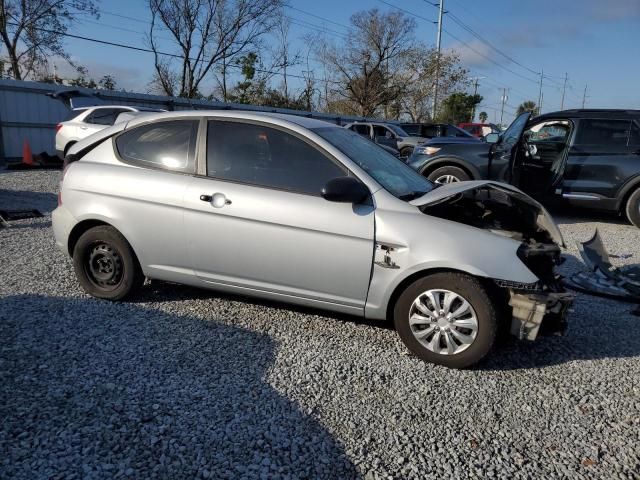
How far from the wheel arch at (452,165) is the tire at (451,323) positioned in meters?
5.83

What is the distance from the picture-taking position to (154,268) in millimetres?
4223

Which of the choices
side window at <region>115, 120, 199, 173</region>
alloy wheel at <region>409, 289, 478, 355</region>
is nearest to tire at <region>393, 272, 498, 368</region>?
alloy wheel at <region>409, 289, 478, 355</region>

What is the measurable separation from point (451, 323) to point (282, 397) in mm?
1257

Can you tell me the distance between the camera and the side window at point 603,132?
27.4 feet

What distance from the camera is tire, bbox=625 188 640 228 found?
27.2ft

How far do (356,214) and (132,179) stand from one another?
195 cm

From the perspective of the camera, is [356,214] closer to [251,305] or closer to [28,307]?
[251,305]

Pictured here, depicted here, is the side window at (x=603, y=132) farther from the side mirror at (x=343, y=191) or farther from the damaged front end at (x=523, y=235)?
the side mirror at (x=343, y=191)

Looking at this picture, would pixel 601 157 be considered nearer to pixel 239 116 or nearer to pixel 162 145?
pixel 239 116

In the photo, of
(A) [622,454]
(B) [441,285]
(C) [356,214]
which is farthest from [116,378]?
(A) [622,454]

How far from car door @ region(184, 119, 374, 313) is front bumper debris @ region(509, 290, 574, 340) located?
1035 millimetres

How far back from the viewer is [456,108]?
50.7 m

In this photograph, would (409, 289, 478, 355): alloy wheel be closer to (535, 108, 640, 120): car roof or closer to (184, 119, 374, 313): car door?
(184, 119, 374, 313): car door

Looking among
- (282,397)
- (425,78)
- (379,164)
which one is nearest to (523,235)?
(379,164)
